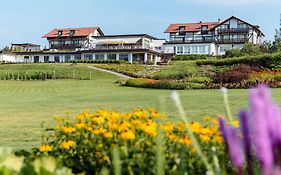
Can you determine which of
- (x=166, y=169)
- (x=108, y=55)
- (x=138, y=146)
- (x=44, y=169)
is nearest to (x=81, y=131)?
(x=138, y=146)

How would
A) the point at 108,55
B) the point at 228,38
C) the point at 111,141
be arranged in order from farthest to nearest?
the point at 228,38
the point at 108,55
the point at 111,141

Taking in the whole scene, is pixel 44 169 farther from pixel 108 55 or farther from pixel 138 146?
pixel 108 55

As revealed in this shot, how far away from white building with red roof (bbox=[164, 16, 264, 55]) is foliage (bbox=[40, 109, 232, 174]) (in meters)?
80.0

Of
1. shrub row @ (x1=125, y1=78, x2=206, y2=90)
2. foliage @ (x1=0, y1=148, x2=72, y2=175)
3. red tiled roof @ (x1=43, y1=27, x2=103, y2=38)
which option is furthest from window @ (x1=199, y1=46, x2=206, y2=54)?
foliage @ (x1=0, y1=148, x2=72, y2=175)

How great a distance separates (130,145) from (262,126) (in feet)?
9.34

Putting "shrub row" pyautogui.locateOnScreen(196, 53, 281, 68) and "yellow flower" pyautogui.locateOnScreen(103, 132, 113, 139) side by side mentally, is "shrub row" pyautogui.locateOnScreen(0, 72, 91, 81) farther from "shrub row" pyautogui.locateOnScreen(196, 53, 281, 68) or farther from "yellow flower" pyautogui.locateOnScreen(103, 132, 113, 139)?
"yellow flower" pyautogui.locateOnScreen(103, 132, 113, 139)

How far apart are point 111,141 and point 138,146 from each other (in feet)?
1.44

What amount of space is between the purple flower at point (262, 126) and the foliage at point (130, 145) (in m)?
2.11

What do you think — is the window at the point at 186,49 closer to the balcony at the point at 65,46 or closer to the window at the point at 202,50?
the window at the point at 202,50

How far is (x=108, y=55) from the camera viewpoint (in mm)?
76812

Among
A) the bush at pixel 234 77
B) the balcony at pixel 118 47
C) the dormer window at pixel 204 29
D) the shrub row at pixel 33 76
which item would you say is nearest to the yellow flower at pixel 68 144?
the bush at pixel 234 77

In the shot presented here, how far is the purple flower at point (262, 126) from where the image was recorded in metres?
0.71

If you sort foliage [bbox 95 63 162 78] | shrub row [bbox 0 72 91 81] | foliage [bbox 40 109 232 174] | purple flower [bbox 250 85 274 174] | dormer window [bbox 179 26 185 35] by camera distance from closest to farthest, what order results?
purple flower [bbox 250 85 274 174] < foliage [bbox 40 109 232 174] < shrub row [bbox 0 72 91 81] < foliage [bbox 95 63 162 78] < dormer window [bbox 179 26 185 35]

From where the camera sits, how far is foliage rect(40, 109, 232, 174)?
3215 mm
